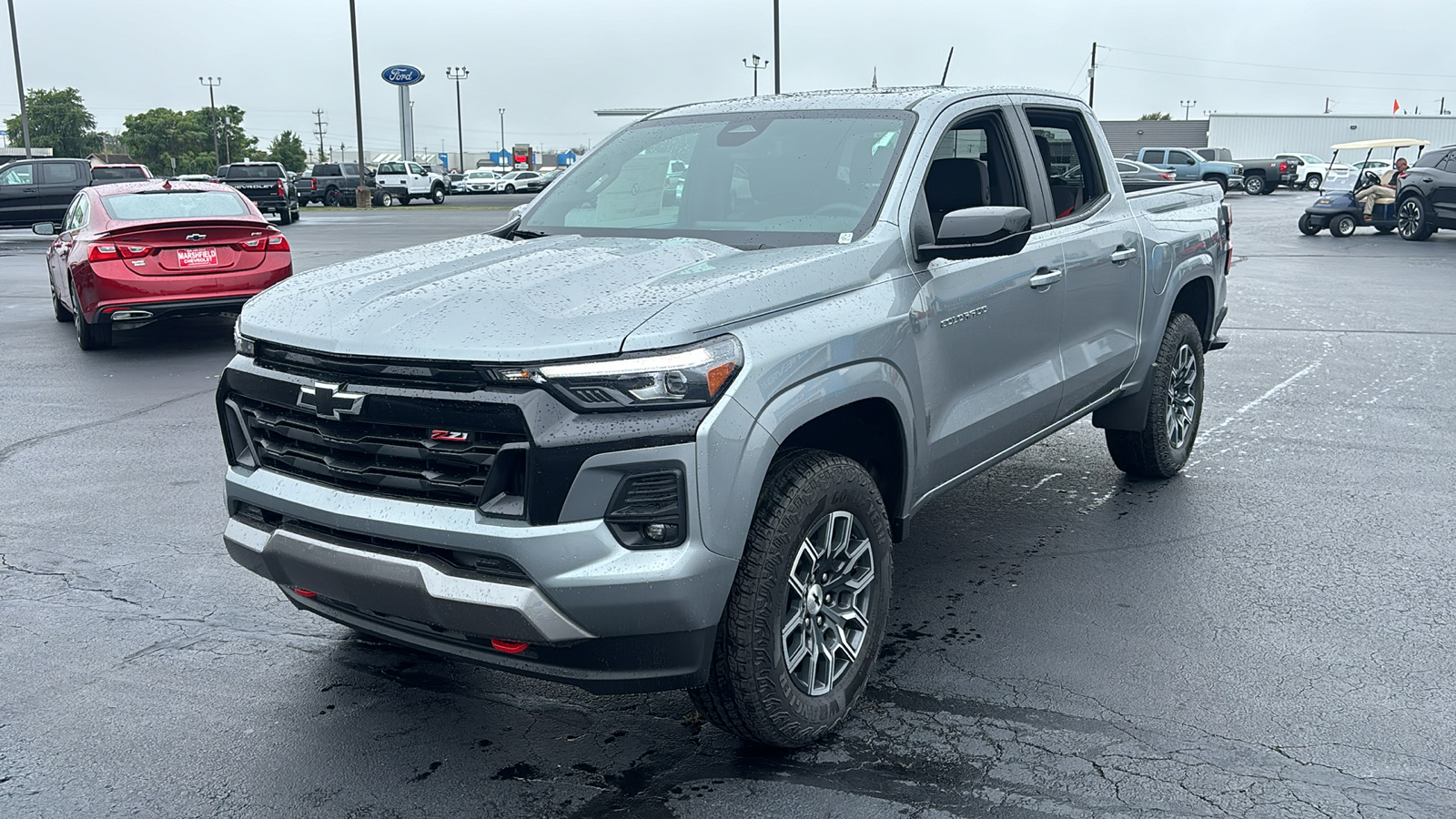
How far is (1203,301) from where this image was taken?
6.72m

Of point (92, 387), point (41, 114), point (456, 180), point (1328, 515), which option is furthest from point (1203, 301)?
point (41, 114)

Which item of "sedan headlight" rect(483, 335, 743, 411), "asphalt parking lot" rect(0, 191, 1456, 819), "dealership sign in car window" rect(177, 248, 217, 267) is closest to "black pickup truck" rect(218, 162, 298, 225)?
"dealership sign in car window" rect(177, 248, 217, 267)

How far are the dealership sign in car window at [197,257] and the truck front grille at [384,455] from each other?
26.8 feet

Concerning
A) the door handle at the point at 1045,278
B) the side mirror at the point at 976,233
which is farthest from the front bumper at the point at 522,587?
the door handle at the point at 1045,278

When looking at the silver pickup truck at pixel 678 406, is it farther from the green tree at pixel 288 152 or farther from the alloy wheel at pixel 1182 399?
the green tree at pixel 288 152

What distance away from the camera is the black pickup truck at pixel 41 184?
28422mm

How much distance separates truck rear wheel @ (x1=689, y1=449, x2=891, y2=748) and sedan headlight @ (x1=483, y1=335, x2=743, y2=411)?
17.9 inches

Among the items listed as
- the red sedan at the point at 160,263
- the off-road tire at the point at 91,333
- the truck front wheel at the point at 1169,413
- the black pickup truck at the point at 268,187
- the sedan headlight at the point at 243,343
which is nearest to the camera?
the sedan headlight at the point at 243,343

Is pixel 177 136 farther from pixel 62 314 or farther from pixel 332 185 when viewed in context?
pixel 62 314

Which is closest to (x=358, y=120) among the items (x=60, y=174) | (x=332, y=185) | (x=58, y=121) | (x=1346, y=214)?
(x=332, y=185)

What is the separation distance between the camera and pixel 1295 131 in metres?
66.4

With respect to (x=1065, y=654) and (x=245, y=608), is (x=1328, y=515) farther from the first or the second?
(x=245, y=608)

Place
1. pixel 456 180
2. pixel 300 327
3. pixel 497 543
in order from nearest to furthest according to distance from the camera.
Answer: pixel 497 543 < pixel 300 327 < pixel 456 180

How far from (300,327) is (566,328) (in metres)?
0.83
